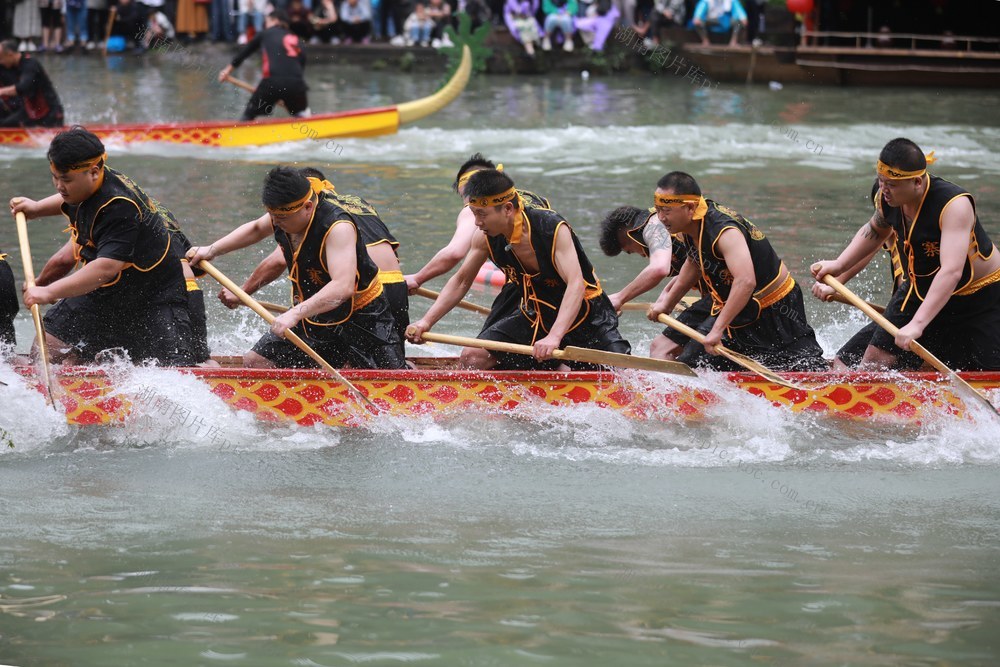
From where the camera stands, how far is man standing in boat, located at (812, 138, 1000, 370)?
623cm

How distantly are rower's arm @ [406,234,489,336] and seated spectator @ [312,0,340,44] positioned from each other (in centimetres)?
1679

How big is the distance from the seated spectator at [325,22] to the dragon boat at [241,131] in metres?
7.63

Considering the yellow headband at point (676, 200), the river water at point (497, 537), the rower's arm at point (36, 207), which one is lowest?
the river water at point (497, 537)

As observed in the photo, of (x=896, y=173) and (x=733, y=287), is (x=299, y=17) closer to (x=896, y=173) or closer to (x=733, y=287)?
(x=733, y=287)

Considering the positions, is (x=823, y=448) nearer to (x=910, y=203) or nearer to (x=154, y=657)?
(x=910, y=203)

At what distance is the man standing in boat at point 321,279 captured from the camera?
626 cm

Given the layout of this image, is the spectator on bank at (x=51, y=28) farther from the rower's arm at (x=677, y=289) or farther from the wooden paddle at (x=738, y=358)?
the wooden paddle at (x=738, y=358)

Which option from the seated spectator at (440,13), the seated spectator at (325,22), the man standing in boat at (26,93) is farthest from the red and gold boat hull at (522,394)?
the seated spectator at (325,22)

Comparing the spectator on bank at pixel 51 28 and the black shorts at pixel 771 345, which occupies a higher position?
the spectator on bank at pixel 51 28

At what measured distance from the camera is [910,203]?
635 centimetres

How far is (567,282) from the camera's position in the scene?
21.2 feet

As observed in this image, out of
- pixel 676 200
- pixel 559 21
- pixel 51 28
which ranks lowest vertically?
pixel 676 200

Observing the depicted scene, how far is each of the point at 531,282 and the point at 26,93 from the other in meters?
8.68

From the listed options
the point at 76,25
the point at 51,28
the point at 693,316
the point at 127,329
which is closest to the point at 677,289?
the point at 693,316
